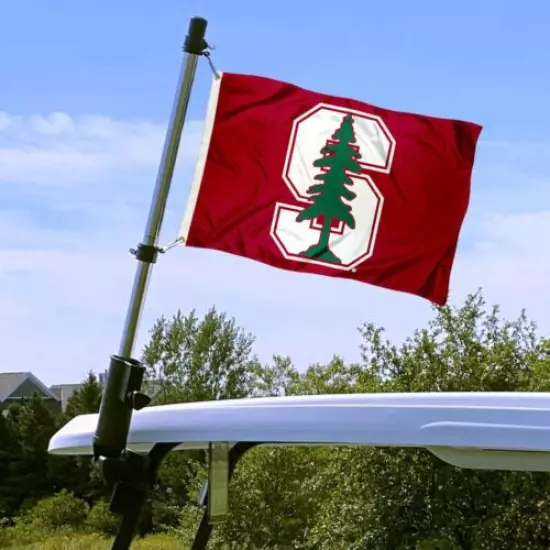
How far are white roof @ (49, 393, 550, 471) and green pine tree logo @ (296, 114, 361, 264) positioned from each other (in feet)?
3.20

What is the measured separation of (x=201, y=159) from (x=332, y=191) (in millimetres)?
429

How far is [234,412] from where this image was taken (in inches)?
86.1

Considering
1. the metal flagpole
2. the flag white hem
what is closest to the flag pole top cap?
the flag white hem

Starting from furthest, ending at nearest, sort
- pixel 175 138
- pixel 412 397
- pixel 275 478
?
pixel 275 478
pixel 175 138
pixel 412 397

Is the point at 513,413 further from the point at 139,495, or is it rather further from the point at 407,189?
the point at 407,189

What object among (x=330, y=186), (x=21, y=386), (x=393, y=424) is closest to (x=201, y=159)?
(x=330, y=186)

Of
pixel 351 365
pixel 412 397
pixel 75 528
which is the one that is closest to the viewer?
pixel 412 397

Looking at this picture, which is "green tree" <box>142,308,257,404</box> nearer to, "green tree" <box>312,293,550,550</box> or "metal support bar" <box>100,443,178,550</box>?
"green tree" <box>312,293,550,550</box>

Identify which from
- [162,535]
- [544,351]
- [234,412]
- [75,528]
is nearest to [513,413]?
[234,412]

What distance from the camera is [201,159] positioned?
10.2 ft

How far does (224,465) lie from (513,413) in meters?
0.90

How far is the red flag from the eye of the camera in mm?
3088

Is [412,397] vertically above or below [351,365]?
below

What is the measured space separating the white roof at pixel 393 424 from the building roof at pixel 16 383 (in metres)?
42.8
